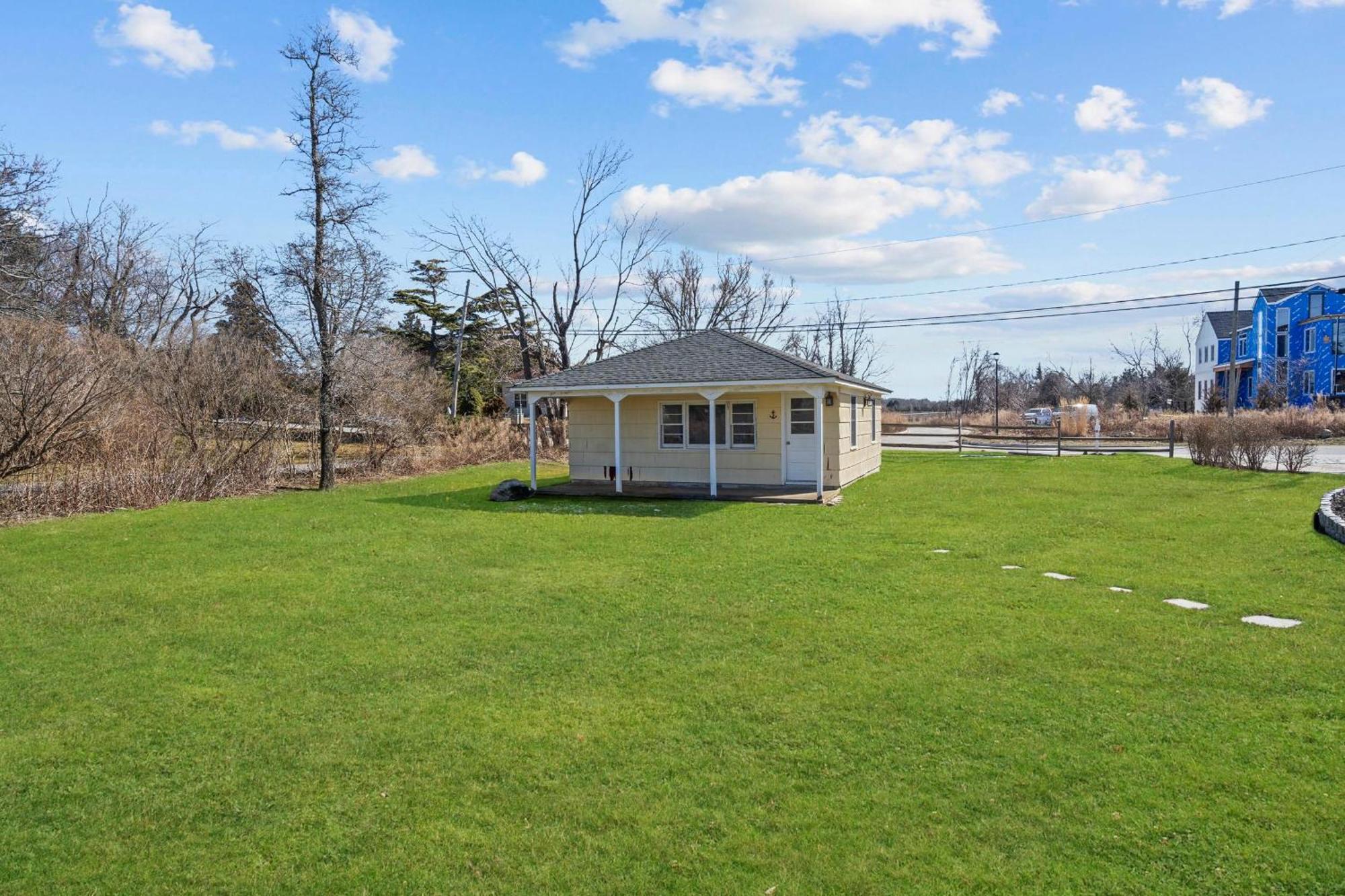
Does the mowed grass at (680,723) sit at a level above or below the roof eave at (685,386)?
below

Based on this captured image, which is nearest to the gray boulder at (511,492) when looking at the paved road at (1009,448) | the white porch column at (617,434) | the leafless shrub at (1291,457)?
the white porch column at (617,434)

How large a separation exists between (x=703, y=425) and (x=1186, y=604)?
1000cm

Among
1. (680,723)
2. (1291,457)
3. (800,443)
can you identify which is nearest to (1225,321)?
(1291,457)

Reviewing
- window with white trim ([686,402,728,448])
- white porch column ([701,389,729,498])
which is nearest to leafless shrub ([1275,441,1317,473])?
window with white trim ([686,402,728,448])

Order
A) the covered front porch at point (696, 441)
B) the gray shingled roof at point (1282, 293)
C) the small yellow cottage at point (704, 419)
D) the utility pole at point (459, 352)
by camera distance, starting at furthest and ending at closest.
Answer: the gray shingled roof at point (1282, 293), the utility pole at point (459, 352), the covered front porch at point (696, 441), the small yellow cottage at point (704, 419)

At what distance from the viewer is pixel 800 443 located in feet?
48.3

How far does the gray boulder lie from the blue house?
3234cm

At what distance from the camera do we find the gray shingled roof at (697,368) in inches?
534

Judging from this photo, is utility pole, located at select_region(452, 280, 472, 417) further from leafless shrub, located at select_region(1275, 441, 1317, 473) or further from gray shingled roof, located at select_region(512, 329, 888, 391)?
leafless shrub, located at select_region(1275, 441, 1317, 473)

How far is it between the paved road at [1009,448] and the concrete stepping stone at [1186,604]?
1247cm

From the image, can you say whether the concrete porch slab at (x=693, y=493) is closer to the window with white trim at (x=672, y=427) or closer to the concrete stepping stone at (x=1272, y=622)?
the window with white trim at (x=672, y=427)

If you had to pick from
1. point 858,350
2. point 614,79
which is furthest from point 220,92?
point 858,350

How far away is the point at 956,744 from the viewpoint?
3.71 m

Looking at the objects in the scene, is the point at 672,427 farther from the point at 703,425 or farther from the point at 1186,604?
the point at 1186,604
